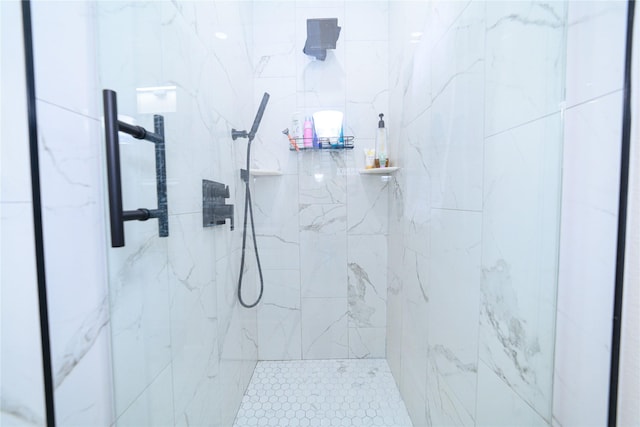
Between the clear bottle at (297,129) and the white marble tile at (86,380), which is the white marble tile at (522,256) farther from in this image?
the clear bottle at (297,129)

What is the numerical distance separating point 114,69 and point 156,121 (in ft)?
0.57

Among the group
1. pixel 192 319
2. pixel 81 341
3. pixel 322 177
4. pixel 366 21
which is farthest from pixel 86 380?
pixel 366 21

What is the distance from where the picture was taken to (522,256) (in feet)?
2.02

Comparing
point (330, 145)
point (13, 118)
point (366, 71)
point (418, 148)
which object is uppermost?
point (366, 71)

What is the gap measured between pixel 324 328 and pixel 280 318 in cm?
32

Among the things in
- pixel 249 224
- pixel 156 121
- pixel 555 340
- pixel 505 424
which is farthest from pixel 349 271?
pixel 156 121

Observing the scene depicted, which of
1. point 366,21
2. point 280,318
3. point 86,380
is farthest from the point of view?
point 280,318

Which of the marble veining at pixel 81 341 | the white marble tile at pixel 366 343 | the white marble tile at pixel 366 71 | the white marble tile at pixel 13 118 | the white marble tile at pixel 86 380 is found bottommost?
the white marble tile at pixel 366 343

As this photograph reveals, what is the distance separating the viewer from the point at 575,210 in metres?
0.49

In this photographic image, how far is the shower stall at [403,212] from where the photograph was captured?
0.45 metres

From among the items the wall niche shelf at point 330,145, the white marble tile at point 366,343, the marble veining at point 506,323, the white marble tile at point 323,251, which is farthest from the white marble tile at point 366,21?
the white marble tile at point 366,343

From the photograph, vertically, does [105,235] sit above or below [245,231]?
above

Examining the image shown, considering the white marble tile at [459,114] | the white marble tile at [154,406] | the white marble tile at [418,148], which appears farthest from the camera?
the white marble tile at [418,148]

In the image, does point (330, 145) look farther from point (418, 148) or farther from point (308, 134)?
point (418, 148)
